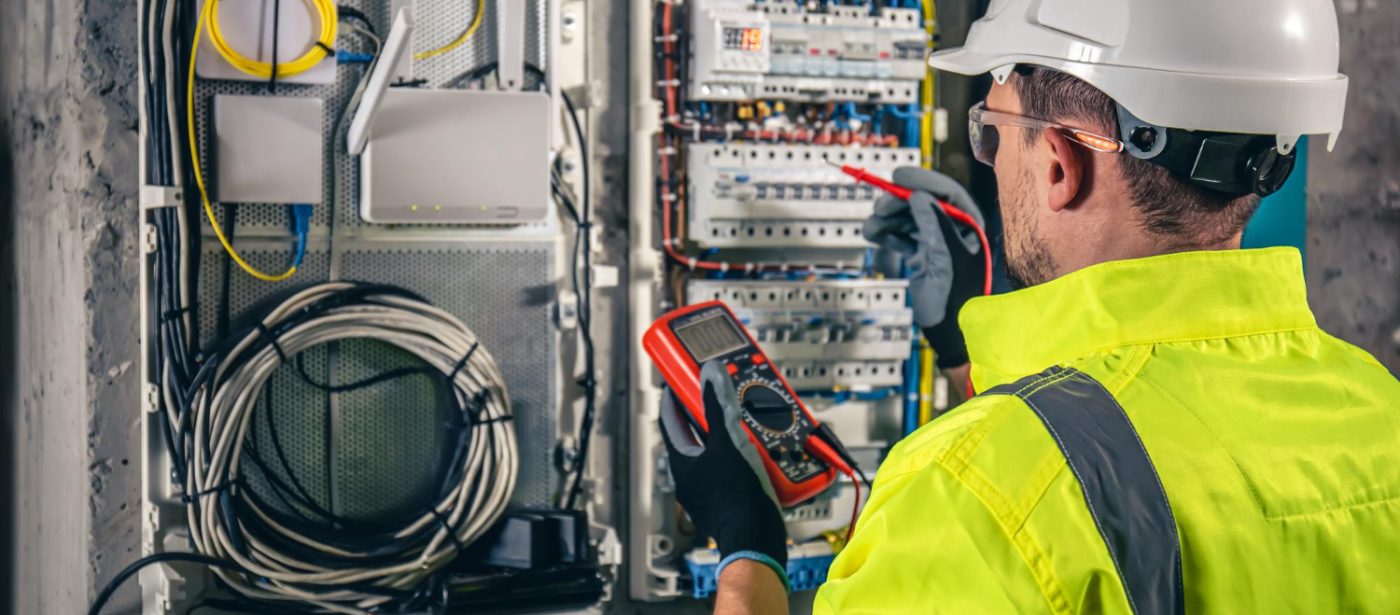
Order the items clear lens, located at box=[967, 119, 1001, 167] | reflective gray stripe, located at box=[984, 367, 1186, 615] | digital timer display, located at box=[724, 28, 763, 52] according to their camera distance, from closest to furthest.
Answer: reflective gray stripe, located at box=[984, 367, 1186, 615] < clear lens, located at box=[967, 119, 1001, 167] < digital timer display, located at box=[724, 28, 763, 52]

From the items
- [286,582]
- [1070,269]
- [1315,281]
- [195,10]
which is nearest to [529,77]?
[195,10]

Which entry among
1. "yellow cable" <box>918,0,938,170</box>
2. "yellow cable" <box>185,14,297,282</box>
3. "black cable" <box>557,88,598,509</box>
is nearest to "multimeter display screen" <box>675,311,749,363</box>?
"black cable" <box>557,88,598,509</box>

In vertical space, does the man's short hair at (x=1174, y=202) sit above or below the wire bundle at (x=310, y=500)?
above

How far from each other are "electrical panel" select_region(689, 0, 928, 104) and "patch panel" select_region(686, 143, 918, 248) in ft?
0.34

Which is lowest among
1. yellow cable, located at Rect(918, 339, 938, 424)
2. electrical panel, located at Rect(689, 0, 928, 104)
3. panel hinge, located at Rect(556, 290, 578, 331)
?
yellow cable, located at Rect(918, 339, 938, 424)

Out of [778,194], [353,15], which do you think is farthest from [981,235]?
[353,15]

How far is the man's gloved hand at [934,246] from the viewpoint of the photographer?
2.14 m

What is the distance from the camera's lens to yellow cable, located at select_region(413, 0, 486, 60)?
198 centimetres

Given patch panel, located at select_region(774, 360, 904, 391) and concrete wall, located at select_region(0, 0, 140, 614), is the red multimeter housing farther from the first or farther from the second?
concrete wall, located at select_region(0, 0, 140, 614)

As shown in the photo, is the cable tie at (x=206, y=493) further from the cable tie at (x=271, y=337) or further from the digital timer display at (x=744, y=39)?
the digital timer display at (x=744, y=39)

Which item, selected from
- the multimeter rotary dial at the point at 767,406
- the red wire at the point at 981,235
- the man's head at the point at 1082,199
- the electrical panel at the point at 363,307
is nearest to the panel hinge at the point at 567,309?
the electrical panel at the point at 363,307

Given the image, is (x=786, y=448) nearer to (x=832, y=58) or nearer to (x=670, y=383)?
(x=670, y=383)

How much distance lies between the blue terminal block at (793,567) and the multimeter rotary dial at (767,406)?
315 millimetres

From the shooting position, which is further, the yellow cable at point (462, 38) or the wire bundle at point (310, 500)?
the yellow cable at point (462, 38)
